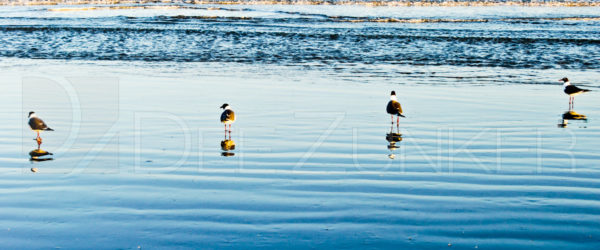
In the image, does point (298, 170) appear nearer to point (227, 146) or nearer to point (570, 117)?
point (227, 146)

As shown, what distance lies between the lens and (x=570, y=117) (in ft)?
40.4

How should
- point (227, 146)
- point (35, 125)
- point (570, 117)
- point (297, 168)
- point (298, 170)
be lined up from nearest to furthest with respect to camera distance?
point (298, 170) < point (297, 168) < point (227, 146) < point (35, 125) < point (570, 117)

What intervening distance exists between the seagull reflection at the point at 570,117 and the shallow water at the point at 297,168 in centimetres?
17

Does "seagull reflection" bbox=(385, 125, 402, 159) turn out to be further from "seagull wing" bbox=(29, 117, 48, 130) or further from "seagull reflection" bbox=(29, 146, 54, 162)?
"seagull wing" bbox=(29, 117, 48, 130)

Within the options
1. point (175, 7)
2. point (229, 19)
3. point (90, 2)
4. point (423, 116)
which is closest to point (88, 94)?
point (423, 116)

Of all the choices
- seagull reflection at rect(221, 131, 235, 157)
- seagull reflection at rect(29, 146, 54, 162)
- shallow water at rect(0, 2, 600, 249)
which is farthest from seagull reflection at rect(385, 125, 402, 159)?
seagull reflection at rect(29, 146, 54, 162)

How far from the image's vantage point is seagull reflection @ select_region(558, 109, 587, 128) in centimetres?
1164

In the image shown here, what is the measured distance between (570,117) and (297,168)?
6.41m

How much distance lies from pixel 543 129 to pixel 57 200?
25.0 feet

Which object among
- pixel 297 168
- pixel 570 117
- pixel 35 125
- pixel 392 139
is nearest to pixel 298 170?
pixel 297 168

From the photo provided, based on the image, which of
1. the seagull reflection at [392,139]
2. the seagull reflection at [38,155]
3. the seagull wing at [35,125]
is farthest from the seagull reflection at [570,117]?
the seagull wing at [35,125]

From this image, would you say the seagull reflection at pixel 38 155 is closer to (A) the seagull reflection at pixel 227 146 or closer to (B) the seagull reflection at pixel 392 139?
(A) the seagull reflection at pixel 227 146

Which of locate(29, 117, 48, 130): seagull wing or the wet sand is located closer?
the wet sand

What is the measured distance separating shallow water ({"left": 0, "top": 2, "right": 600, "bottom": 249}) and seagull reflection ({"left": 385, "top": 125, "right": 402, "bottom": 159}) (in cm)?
9
